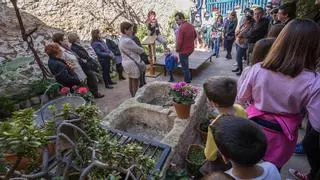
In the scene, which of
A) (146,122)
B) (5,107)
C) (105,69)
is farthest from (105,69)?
(146,122)

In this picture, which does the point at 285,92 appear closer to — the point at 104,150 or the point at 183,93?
the point at 104,150

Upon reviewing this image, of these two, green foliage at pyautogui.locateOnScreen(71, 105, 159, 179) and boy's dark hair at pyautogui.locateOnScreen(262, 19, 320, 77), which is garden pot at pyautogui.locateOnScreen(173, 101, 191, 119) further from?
green foliage at pyautogui.locateOnScreen(71, 105, 159, 179)

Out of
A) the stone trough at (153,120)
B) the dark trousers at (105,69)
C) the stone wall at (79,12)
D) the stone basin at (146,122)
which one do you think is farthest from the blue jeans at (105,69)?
the stone wall at (79,12)

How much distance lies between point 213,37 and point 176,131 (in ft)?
19.5

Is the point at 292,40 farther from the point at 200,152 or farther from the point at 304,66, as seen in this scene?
the point at 200,152

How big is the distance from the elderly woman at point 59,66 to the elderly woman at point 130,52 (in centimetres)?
103

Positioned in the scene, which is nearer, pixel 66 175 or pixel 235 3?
pixel 66 175

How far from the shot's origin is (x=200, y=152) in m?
3.48

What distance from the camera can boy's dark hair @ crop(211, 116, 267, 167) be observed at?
148 centimetres

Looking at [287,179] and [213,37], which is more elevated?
[213,37]

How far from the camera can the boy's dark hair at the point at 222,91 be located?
2.19 metres

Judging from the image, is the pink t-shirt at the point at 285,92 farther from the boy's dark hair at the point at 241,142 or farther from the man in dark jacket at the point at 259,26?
the man in dark jacket at the point at 259,26

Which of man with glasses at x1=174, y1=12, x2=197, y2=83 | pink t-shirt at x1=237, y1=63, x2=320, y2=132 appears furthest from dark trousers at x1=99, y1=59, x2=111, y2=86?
pink t-shirt at x1=237, y1=63, x2=320, y2=132

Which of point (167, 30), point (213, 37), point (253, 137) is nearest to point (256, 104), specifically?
point (253, 137)
